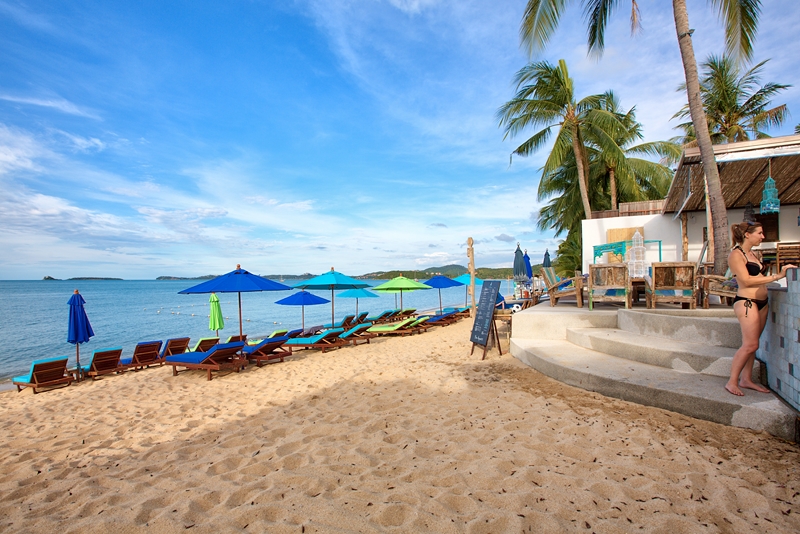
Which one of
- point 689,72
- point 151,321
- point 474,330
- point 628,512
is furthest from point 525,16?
point 151,321

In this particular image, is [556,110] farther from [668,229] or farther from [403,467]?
[403,467]

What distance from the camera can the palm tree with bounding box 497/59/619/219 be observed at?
1340 cm

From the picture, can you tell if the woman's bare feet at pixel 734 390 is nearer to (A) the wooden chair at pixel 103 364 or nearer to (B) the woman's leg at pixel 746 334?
(B) the woman's leg at pixel 746 334

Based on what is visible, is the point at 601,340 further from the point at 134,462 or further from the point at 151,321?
the point at 151,321

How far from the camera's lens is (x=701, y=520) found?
2092mm

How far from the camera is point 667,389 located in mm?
3557

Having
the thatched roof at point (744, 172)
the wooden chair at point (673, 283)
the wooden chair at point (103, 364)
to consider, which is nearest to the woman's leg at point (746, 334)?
the wooden chair at point (673, 283)

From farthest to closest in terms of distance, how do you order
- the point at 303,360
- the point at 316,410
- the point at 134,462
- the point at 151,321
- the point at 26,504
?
the point at 151,321, the point at 303,360, the point at 316,410, the point at 134,462, the point at 26,504

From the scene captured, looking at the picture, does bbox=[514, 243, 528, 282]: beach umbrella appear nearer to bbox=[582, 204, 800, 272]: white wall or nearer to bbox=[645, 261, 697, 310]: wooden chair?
bbox=[582, 204, 800, 272]: white wall

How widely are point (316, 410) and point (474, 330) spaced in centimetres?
357

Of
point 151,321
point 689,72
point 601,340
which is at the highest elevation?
point 689,72

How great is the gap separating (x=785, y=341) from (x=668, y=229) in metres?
10.9

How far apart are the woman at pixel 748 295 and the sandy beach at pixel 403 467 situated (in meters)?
0.59

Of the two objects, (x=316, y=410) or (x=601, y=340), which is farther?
(x=601, y=340)
